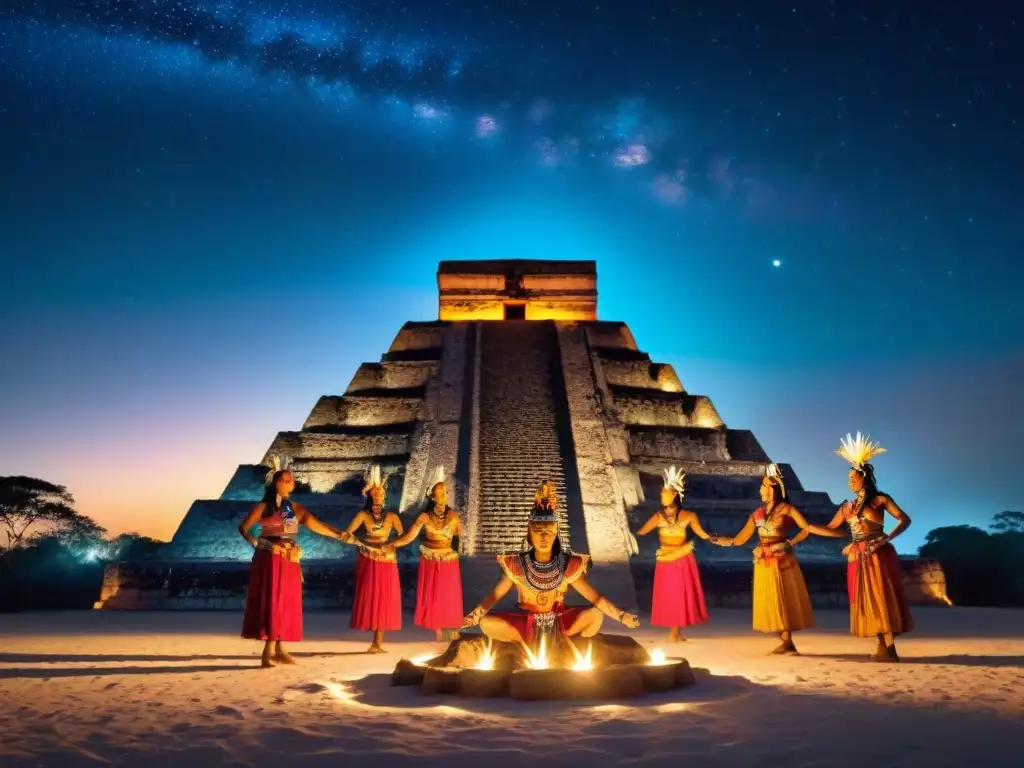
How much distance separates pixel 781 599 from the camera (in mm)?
7355

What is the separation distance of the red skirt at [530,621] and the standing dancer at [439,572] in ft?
9.22

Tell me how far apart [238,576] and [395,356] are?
32.1ft

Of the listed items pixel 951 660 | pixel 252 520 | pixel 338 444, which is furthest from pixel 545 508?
pixel 338 444

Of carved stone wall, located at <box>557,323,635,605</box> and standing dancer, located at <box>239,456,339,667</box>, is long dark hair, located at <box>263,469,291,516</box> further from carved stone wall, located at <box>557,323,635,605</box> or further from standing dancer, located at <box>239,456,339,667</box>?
carved stone wall, located at <box>557,323,635,605</box>

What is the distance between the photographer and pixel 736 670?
6.34m

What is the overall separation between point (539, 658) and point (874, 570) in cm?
321

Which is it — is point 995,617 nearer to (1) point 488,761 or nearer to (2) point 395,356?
(1) point 488,761

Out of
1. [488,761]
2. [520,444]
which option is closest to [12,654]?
[488,761]

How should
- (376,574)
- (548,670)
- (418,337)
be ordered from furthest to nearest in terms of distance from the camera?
(418,337), (376,574), (548,670)

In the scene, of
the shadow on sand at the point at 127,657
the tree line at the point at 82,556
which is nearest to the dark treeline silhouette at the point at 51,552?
the tree line at the point at 82,556

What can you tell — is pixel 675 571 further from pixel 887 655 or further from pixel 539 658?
pixel 539 658

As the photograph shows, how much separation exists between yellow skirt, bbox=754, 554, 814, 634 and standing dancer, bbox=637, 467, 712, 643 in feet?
3.85

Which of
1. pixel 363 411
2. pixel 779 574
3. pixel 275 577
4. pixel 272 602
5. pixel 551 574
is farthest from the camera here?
pixel 363 411

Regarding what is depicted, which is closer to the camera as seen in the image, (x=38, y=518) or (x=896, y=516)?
(x=896, y=516)
